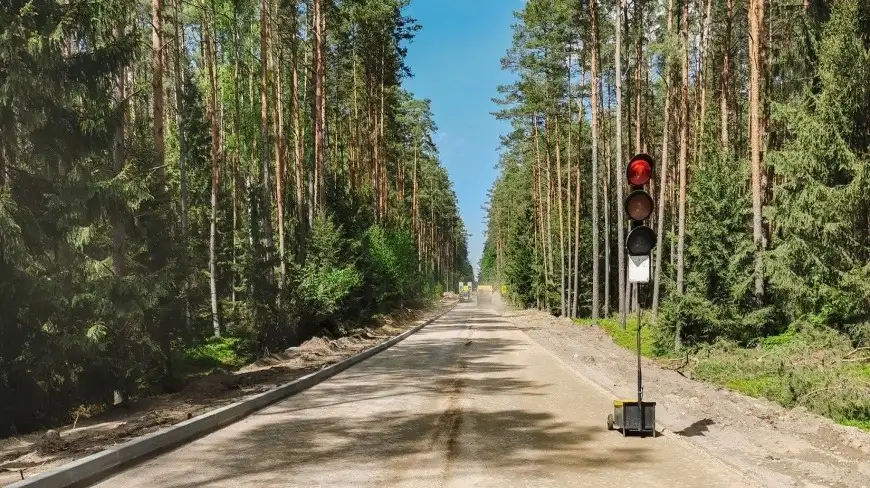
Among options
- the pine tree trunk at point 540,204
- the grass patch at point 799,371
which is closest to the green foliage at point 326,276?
the grass patch at point 799,371

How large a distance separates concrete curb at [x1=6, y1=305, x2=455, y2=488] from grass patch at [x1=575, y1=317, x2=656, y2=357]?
12436mm

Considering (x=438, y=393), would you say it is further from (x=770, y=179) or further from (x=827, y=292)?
(x=770, y=179)

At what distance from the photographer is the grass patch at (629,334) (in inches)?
830

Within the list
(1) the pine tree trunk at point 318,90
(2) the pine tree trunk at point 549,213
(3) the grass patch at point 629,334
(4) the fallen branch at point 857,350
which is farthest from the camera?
(2) the pine tree trunk at point 549,213

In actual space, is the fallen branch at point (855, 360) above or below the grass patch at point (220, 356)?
above

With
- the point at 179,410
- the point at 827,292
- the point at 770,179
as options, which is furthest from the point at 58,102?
the point at 770,179

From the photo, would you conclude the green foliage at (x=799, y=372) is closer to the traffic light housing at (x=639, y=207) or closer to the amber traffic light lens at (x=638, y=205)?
the traffic light housing at (x=639, y=207)

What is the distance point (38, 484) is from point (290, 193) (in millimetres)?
35119

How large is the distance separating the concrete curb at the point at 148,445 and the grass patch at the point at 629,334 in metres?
12.4

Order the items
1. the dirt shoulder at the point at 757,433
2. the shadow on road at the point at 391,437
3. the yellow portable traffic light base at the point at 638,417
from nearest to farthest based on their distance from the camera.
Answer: the dirt shoulder at the point at 757,433, the shadow on road at the point at 391,437, the yellow portable traffic light base at the point at 638,417

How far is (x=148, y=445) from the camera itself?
24.1 feet

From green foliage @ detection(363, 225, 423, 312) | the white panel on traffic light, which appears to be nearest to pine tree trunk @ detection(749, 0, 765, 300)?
the white panel on traffic light

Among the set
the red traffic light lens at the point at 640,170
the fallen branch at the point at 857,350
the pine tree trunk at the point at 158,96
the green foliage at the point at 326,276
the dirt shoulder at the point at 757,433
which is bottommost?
the dirt shoulder at the point at 757,433

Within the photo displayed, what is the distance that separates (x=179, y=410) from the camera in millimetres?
10102
